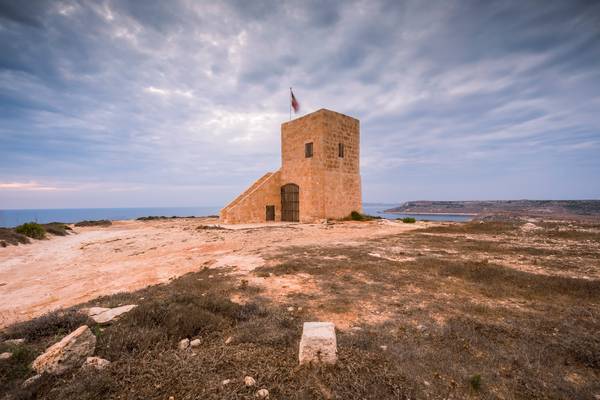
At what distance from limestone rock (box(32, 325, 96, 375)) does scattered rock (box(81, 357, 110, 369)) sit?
0.11m

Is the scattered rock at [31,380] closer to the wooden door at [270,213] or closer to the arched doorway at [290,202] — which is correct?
the arched doorway at [290,202]

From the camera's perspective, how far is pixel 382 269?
20.8 feet

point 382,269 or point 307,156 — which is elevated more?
point 307,156

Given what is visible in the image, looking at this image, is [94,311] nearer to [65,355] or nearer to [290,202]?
[65,355]

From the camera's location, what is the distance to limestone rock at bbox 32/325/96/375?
8.18 feet

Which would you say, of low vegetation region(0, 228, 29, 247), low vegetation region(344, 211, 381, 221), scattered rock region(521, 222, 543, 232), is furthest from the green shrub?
scattered rock region(521, 222, 543, 232)

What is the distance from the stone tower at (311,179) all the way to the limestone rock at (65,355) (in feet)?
55.1

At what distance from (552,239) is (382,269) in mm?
8482

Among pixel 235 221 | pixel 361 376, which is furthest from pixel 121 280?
pixel 235 221

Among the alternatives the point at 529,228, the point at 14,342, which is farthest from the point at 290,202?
the point at 14,342

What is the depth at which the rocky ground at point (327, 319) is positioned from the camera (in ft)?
7.88

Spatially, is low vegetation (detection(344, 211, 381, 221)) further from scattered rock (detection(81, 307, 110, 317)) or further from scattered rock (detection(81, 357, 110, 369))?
scattered rock (detection(81, 357, 110, 369))

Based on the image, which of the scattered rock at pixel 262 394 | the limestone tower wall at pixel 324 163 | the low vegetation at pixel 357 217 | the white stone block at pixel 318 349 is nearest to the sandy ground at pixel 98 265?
the white stone block at pixel 318 349

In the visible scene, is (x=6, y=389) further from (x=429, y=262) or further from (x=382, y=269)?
(x=429, y=262)
